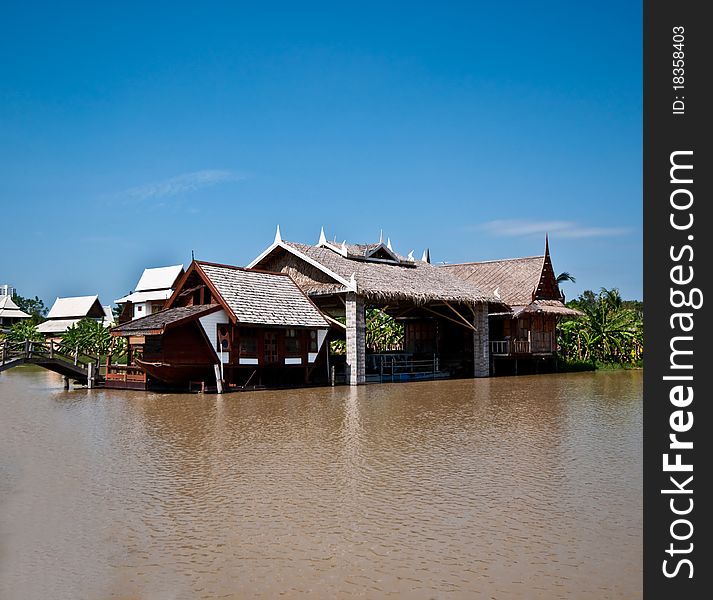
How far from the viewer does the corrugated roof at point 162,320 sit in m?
19.1

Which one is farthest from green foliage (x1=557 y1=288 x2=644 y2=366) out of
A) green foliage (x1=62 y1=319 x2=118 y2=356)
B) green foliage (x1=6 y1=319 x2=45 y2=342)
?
green foliage (x1=6 y1=319 x2=45 y2=342)

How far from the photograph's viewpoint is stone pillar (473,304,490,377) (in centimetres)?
2712

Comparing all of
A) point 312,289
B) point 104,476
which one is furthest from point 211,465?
point 312,289

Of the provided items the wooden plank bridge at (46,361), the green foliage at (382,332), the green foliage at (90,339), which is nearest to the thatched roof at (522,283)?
the green foliage at (382,332)

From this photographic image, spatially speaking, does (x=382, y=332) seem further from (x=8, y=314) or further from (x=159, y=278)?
(x=8, y=314)

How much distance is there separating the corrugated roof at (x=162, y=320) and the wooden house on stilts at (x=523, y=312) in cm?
1231

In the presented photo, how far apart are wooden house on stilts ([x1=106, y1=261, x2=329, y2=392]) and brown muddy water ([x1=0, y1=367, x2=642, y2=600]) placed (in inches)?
221

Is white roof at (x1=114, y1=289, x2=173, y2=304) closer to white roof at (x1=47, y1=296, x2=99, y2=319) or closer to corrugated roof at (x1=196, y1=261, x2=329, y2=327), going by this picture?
white roof at (x1=47, y1=296, x2=99, y2=319)

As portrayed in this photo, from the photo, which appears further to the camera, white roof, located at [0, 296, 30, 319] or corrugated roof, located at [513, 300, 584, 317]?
white roof, located at [0, 296, 30, 319]

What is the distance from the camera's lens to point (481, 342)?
2717 centimetres

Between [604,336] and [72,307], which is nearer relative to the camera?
[604,336]

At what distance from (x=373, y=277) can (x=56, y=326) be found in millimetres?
33522

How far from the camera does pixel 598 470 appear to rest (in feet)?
29.2

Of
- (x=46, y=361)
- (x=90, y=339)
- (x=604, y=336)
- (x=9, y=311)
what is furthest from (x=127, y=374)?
(x=9, y=311)
